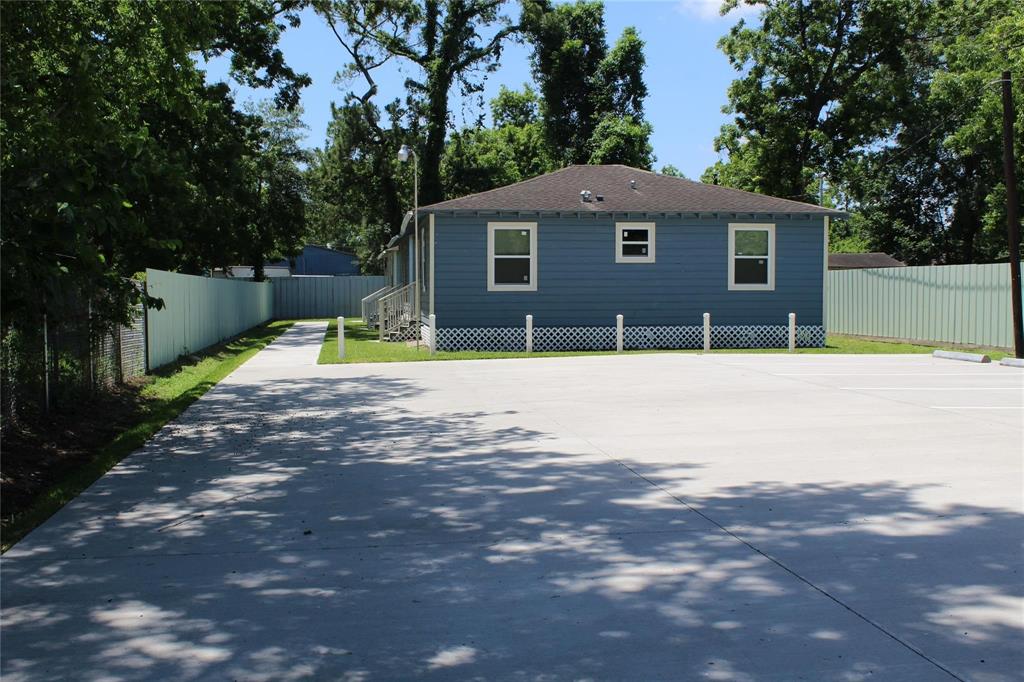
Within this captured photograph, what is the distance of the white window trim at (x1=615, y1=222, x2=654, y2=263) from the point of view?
22906 mm

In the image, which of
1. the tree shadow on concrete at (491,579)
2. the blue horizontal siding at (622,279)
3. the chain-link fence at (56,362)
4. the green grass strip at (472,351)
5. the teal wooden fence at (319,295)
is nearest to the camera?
the tree shadow on concrete at (491,579)

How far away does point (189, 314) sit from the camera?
20.5 m

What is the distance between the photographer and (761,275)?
926 inches

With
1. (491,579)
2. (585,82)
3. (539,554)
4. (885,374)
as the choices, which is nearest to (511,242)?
(885,374)

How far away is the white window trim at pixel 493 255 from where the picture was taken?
22453mm

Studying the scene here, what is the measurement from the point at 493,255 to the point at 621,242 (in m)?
3.25

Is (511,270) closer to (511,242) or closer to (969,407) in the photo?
(511,242)

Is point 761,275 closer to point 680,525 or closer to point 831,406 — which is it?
point 831,406

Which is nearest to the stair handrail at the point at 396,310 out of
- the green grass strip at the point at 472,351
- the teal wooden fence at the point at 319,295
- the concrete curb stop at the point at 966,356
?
the green grass strip at the point at 472,351

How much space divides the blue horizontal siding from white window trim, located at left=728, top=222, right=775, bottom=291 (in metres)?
0.13

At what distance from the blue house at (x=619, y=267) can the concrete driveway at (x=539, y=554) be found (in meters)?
11.9

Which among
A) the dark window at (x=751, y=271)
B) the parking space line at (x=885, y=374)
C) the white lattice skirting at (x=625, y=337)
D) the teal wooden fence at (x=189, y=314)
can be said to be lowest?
the parking space line at (x=885, y=374)

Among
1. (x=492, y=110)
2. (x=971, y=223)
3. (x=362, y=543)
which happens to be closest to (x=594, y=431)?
(x=362, y=543)

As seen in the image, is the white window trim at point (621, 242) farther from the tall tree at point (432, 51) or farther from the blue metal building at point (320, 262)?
the blue metal building at point (320, 262)
